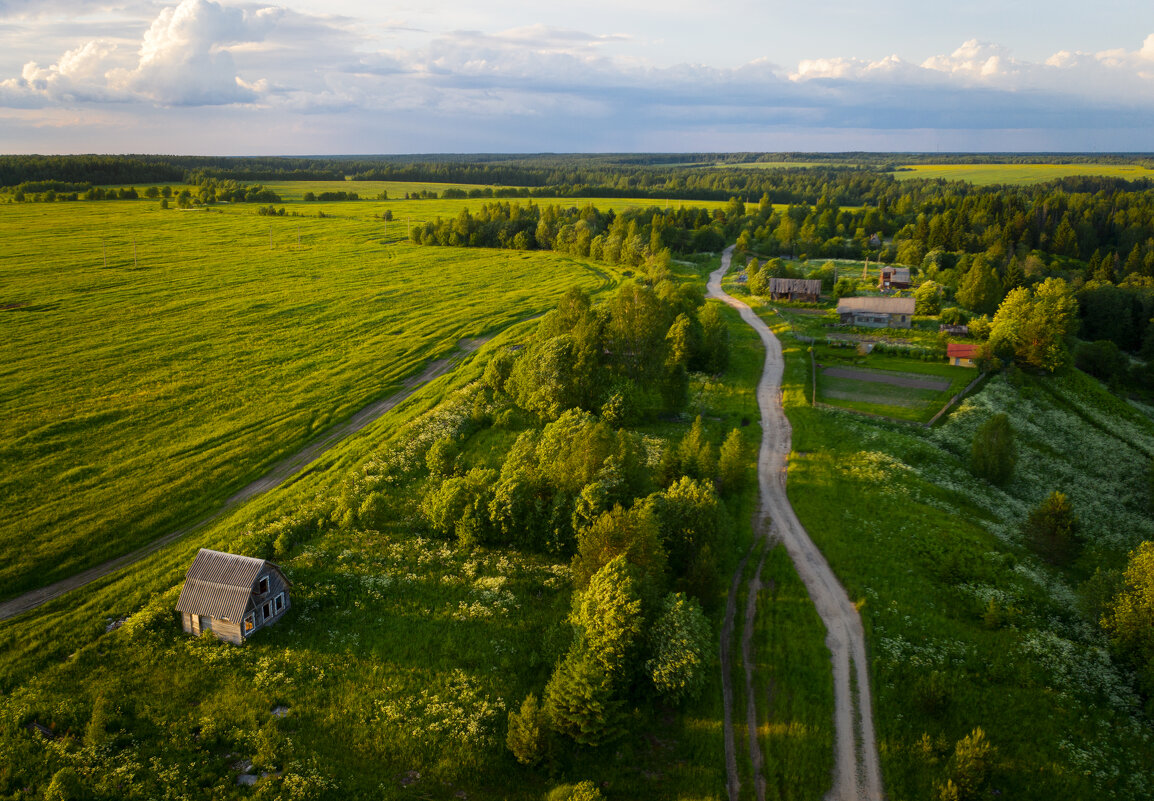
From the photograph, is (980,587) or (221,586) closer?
(221,586)

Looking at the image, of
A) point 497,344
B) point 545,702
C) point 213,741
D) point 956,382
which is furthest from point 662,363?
point 213,741

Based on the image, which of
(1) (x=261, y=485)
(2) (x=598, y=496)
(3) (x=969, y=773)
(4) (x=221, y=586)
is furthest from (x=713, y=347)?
(4) (x=221, y=586)

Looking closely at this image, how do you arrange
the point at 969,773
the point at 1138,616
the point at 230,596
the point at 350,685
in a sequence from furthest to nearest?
the point at 230,596 < the point at 1138,616 < the point at 350,685 < the point at 969,773

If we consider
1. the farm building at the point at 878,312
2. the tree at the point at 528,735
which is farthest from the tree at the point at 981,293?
the tree at the point at 528,735

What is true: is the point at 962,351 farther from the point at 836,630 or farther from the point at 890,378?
the point at 836,630

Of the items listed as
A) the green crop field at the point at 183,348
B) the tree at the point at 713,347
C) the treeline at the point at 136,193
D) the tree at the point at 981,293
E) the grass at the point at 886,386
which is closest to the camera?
the green crop field at the point at 183,348

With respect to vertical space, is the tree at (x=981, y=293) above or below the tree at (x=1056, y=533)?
above

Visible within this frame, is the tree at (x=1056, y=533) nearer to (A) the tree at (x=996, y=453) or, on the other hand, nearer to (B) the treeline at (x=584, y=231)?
(A) the tree at (x=996, y=453)
